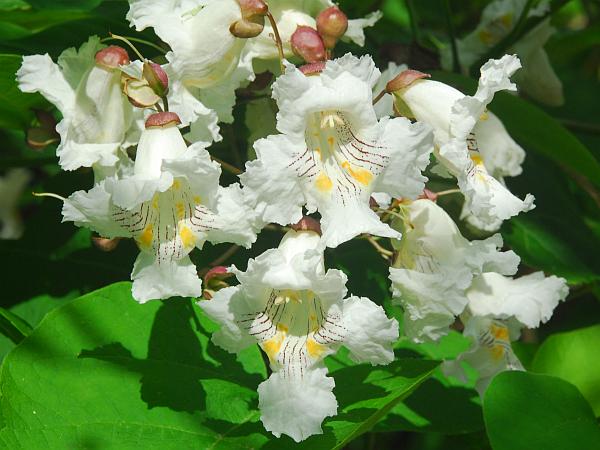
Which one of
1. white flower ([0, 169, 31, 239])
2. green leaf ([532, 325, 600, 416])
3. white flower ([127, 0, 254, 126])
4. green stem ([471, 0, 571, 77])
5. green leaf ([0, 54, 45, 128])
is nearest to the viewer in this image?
white flower ([127, 0, 254, 126])

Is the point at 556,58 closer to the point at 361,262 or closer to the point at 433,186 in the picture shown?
the point at 433,186

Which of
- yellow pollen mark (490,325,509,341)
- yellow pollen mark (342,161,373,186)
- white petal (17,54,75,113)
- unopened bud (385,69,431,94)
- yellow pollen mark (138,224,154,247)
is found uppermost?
unopened bud (385,69,431,94)

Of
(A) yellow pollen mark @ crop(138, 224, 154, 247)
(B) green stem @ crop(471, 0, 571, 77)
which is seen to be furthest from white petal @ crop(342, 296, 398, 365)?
(B) green stem @ crop(471, 0, 571, 77)

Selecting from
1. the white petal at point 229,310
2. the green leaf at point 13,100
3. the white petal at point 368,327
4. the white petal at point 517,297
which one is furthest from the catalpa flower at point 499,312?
the green leaf at point 13,100

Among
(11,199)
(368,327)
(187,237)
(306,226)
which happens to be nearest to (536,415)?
(368,327)

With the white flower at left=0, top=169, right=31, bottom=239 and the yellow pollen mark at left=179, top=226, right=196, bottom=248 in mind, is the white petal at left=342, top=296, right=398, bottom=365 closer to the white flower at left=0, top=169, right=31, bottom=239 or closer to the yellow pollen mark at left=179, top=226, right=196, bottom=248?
the yellow pollen mark at left=179, top=226, right=196, bottom=248

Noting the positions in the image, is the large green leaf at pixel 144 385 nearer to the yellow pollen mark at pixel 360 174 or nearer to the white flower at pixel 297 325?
the white flower at pixel 297 325

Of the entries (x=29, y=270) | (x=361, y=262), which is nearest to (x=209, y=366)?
(x=361, y=262)
